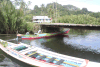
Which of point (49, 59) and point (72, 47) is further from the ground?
point (49, 59)

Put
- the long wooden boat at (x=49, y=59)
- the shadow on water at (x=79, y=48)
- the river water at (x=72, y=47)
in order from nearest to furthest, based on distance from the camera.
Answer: the long wooden boat at (x=49, y=59) < the river water at (x=72, y=47) < the shadow on water at (x=79, y=48)

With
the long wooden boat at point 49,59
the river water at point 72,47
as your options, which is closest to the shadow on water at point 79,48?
the river water at point 72,47

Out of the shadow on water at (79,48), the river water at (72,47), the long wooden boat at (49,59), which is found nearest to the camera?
the long wooden boat at (49,59)

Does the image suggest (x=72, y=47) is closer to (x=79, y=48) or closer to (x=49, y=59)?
(x=79, y=48)

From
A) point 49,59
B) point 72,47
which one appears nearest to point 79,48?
point 72,47

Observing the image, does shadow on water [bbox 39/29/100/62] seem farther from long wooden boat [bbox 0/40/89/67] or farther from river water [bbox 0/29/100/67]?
long wooden boat [bbox 0/40/89/67]

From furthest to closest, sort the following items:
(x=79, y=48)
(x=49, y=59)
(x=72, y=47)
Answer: (x=72, y=47), (x=79, y=48), (x=49, y=59)

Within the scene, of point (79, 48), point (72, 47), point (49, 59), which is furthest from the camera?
point (72, 47)

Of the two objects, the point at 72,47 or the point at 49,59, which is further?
the point at 72,47

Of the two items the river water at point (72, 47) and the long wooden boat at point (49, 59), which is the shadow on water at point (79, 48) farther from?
the long wooden boat at point (49, 59)

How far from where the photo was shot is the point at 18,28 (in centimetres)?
3947

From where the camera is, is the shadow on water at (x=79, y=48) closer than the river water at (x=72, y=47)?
No

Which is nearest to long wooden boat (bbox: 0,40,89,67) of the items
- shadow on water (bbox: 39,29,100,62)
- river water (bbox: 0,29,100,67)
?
river water (bbox: 0,29,100,67)

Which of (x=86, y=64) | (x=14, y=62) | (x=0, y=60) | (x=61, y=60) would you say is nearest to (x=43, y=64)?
(x=61, y=60)
